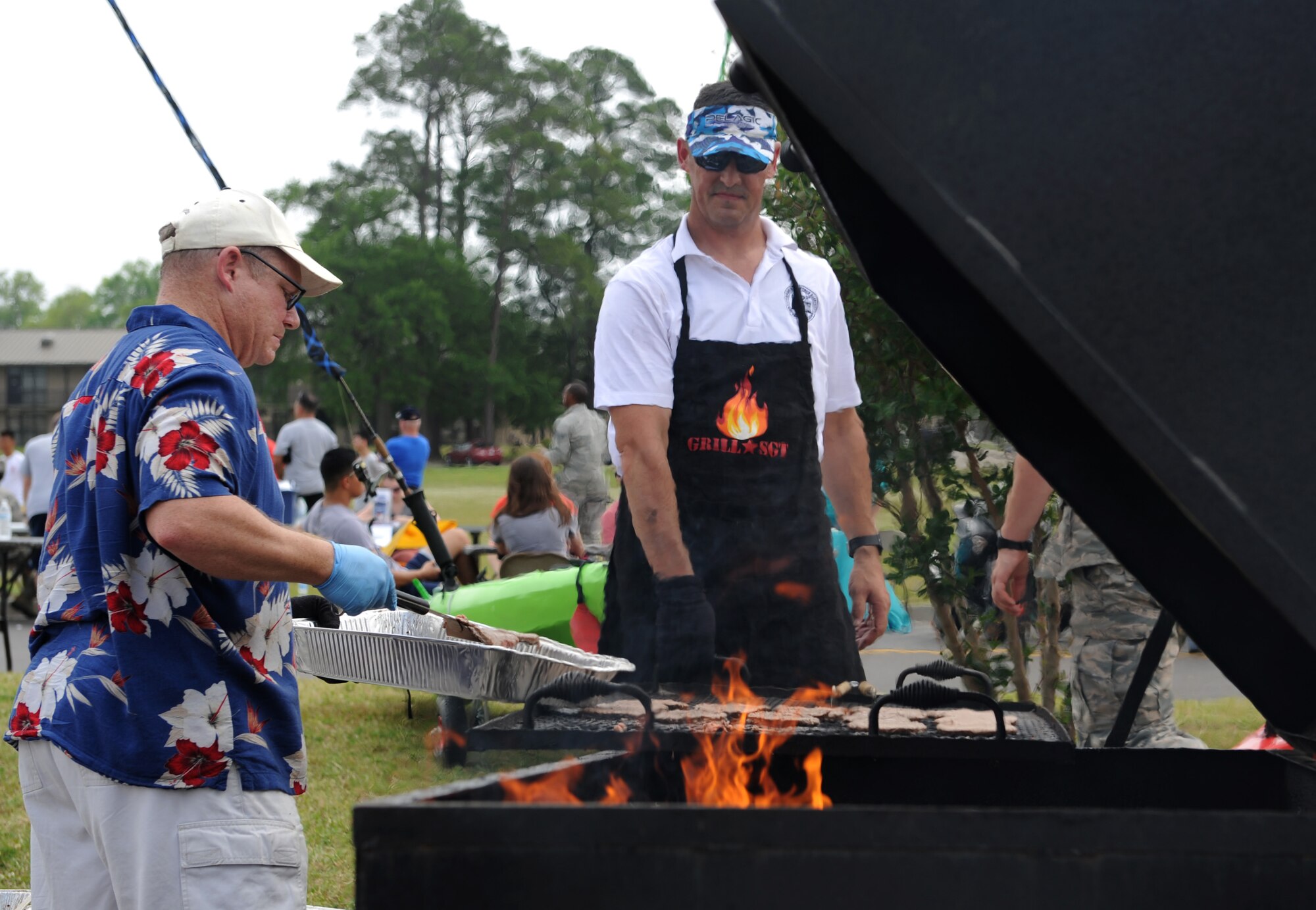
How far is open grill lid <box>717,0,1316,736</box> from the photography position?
1.18 meters

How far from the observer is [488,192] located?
50.8 m

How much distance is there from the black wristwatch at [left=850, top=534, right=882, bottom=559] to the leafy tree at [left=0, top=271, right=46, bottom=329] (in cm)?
13074

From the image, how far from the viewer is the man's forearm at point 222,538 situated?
1955 mm

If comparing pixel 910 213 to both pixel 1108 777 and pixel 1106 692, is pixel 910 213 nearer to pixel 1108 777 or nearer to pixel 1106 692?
pixel 1108 777

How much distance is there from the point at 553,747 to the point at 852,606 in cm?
148

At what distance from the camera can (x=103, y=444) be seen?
2053 mm

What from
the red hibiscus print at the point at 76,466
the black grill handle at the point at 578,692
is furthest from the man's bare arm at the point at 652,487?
the red hibiscus print at the point at 76,466

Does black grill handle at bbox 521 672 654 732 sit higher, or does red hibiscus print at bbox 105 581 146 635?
red hibiscus print at bbox 105 581 146 635

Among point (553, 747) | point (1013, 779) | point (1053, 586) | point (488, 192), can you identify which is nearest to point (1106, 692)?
point (1053, 586)

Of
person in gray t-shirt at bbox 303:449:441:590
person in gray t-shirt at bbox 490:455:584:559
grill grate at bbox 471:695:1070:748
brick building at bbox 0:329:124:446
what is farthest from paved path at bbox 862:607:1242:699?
brick building at bbox 0:329:124:446

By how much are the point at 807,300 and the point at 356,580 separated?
148cm

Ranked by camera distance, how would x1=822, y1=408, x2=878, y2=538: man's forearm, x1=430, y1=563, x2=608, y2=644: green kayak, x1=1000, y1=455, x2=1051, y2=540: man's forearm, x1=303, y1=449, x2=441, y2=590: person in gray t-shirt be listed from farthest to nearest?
x1=303, y1=449, x2=441, y2=590: person in gray t-shirt
x1=430, y1=563, x2=608, y2=644: green kayak
x1=1000, y1=455, x2=1051, y2=540: man's forearm
x1=822, y1=408, x2=878, y2=538: man's forearm

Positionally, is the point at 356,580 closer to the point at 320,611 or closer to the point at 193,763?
the point at 320,611

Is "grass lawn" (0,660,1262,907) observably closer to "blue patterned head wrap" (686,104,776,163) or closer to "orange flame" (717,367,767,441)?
"orange flame" (717,367,767,441)
